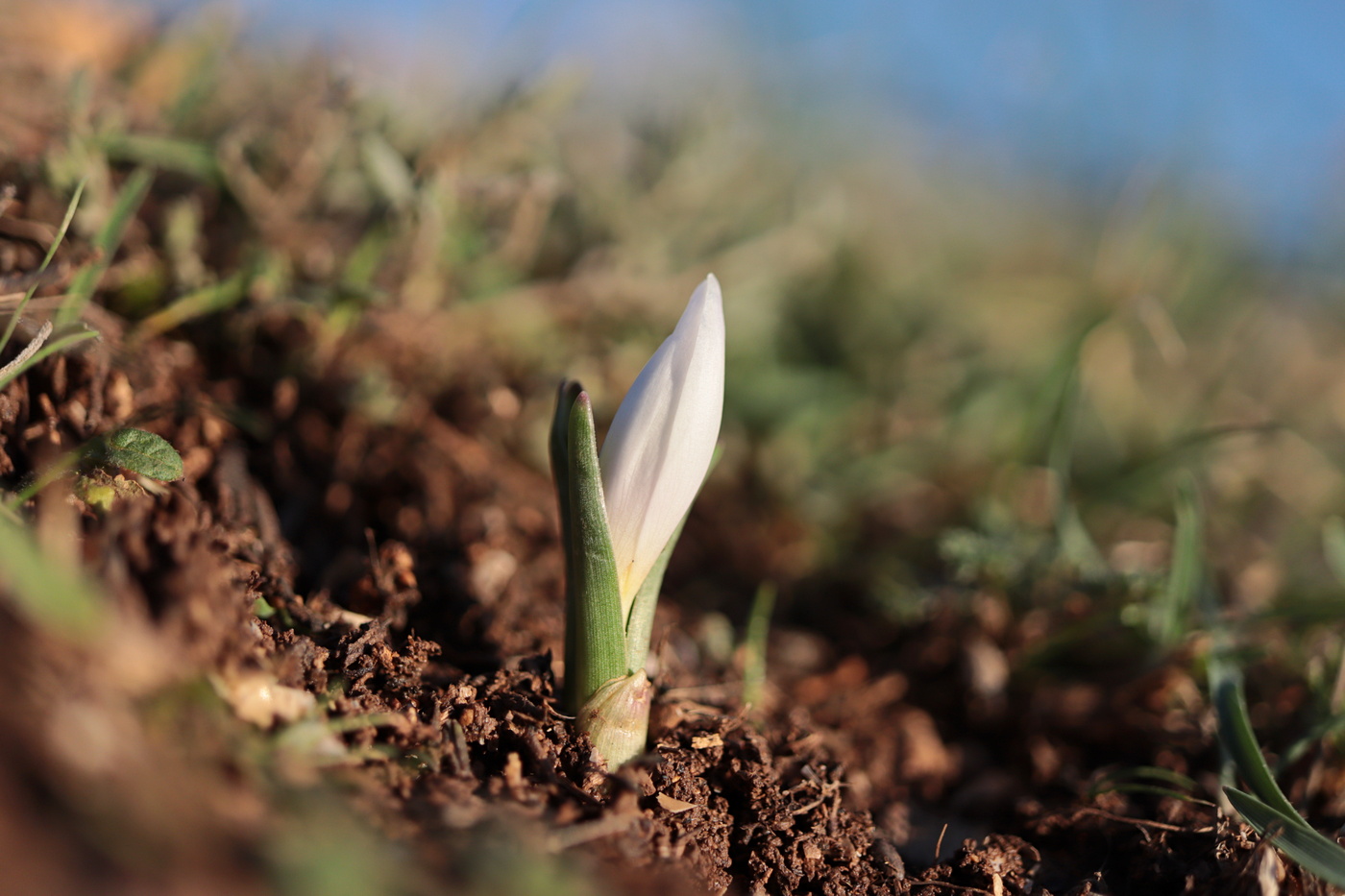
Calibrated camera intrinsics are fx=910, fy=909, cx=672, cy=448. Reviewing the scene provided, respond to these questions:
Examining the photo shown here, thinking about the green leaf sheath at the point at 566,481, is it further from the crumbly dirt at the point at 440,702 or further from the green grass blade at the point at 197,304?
the green grass blade at the point at 197,304

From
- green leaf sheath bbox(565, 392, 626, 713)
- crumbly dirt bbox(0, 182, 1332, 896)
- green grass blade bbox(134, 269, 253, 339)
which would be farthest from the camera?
green grass blade bbox(134, 269, 253, 339)

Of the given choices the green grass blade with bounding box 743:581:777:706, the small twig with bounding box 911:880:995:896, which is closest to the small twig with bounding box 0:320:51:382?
the green grass blade with bounding box 743:581:777:706

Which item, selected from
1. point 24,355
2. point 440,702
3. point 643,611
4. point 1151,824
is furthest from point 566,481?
point 1151,824

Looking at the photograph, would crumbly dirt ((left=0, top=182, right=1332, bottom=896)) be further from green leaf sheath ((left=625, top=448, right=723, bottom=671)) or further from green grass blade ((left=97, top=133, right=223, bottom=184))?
green grass blade ((left=97, top=133, right=223, bottom=184))

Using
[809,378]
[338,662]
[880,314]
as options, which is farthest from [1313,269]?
[338,662]

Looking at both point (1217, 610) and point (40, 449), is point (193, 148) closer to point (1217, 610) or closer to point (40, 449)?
point (40, 449)

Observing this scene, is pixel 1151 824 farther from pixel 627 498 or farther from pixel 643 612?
pixel 627 498

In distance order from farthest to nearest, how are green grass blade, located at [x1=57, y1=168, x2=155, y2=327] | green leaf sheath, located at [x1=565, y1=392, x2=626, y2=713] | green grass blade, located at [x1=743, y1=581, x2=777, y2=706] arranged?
green grass blade, located at [x1=743, y1=581, x2=777, y2=706], green grass blade, located at [x1=57, y1=168, x2=155, y2=327], green leaf sheath, located at [x1=565, y1=392, x2=626, y2=713]
